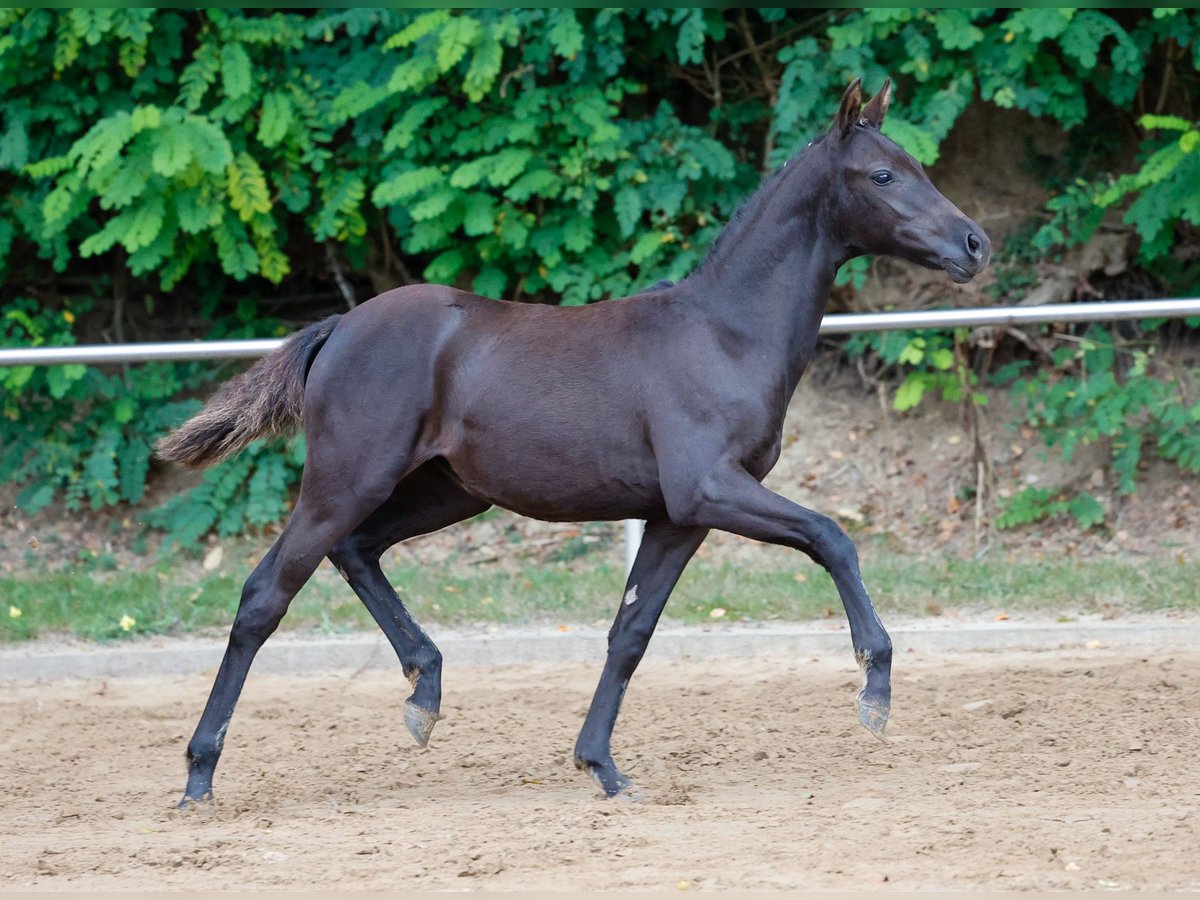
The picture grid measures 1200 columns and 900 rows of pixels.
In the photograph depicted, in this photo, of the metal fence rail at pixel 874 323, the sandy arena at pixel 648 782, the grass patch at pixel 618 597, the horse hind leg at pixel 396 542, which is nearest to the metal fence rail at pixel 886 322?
the metal fence rail at pixel 874 323

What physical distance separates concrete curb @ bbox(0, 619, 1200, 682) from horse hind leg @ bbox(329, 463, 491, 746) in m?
1.68

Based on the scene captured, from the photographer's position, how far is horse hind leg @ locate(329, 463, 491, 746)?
5.35 meters

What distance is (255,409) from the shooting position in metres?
5.34

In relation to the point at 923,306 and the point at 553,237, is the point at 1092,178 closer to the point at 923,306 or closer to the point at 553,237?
the point at 923,306

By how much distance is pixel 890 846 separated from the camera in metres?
3.88

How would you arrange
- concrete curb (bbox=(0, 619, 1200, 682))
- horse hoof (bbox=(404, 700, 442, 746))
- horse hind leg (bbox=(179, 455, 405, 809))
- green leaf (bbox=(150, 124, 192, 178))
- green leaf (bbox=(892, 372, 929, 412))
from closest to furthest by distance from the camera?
horse hind leg (bbox=(179, 455, 405, 809)), horse hoof (bbox=(404, 700, 442, 746)), concrete curb (bbox=(0, 619, 1200, 682)), green leaf (bbox=(150, 124, 192, 178)), green leaf (bbox=(892, 372, 929, 412))

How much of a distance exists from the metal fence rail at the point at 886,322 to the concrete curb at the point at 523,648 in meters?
1.52

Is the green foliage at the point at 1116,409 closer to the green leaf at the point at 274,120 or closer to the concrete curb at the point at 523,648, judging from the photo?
the concrete curb at the point at 523,648

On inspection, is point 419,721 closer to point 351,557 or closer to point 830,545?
point 351,557

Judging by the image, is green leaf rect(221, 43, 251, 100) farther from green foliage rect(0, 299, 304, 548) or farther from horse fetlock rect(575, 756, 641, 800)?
horse fetlock rect(575, 756, 641, 800)

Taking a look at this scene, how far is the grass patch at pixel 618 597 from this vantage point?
7.36 metres

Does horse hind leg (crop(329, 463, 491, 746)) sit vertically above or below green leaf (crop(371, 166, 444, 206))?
below

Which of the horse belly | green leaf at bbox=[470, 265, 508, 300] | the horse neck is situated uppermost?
the horse neck

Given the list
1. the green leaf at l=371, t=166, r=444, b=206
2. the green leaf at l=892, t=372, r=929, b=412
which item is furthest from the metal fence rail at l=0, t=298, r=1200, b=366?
the green leaf at l=892, t=372, r=929, b=412
